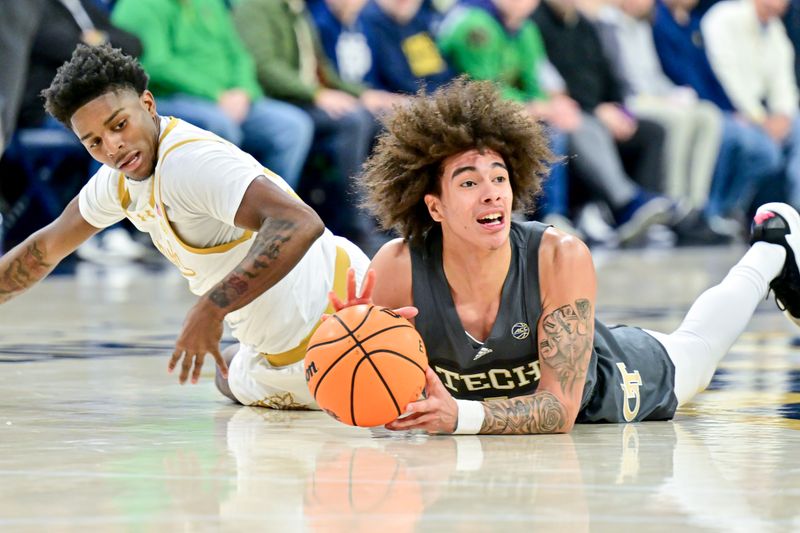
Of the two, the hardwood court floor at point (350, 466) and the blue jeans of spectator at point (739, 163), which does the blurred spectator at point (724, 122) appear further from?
the hardwood court floor at point (350, 466)

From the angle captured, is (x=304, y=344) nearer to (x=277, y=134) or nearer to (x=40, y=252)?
(x=40, y=252)

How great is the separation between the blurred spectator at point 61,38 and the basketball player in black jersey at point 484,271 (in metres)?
6.86

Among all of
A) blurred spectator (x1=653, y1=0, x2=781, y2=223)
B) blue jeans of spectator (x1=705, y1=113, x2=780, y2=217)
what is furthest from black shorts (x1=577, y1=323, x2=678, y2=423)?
blue jeans of spectator (x1=705, y1=113, x2=780, y2=217)

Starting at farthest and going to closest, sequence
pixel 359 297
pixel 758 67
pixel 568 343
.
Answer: pixel 758 67 < pixel 568 343 < pixel 359 297

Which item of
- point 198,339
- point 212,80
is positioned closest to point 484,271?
point 198,339

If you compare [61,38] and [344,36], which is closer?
[61,38]

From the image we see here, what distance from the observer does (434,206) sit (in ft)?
12.8

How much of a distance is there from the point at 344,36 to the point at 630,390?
30.5ft

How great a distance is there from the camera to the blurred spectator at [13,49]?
10141mm

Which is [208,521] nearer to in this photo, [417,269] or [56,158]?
[417,269]

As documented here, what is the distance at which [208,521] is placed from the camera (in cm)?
265

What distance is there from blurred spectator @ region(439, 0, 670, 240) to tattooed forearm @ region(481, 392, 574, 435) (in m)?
9.64

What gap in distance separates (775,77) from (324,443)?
14.7m

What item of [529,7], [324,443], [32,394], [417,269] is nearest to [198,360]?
[324,443]
